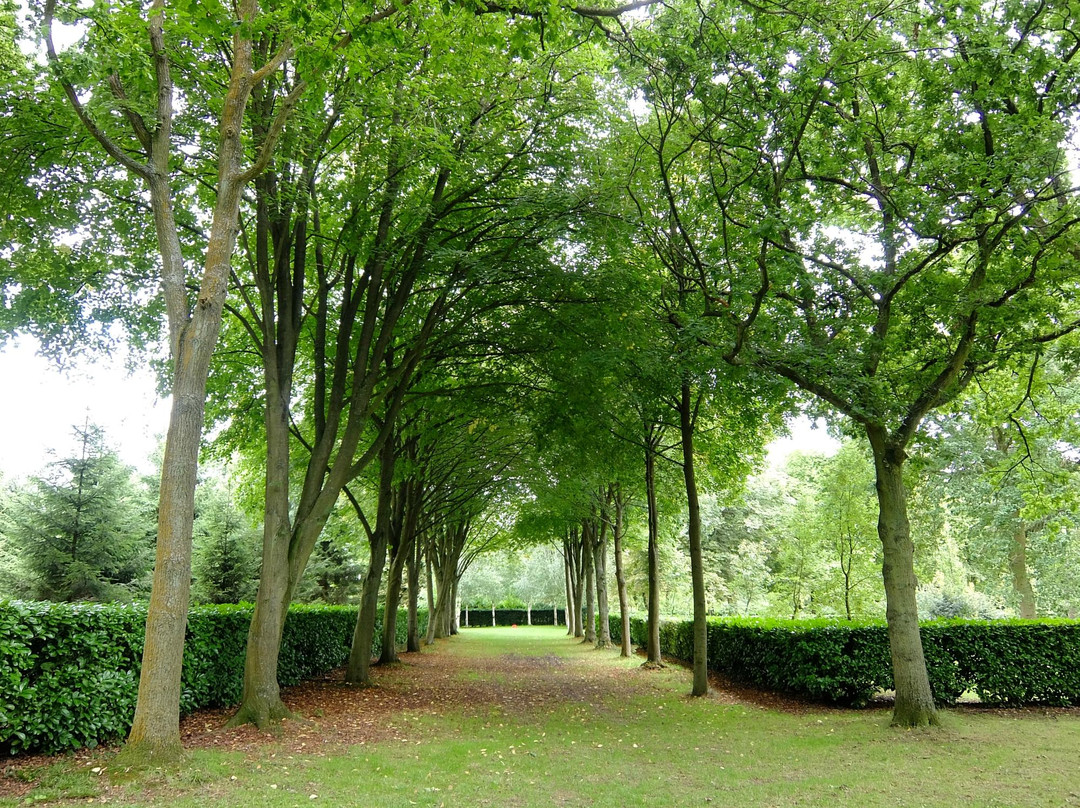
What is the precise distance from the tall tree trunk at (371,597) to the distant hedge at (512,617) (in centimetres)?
4375

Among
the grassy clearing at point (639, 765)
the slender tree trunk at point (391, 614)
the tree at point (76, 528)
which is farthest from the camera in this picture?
the slender tree trunk at point (391, 614)

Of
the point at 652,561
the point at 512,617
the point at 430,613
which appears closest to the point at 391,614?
the point at 652,561

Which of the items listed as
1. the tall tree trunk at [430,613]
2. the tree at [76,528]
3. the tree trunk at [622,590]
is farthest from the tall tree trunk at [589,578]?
the tree at [76,528]

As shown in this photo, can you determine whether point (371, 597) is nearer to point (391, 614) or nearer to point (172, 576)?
point (391, 614)

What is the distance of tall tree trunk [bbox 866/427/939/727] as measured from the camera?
9.39 meters

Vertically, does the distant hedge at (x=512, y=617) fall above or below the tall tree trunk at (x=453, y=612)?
below

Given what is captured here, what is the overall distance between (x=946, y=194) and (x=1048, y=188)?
3.82ft

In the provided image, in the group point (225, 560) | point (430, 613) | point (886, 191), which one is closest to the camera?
point (886, 191)

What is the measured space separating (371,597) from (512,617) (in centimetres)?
4727

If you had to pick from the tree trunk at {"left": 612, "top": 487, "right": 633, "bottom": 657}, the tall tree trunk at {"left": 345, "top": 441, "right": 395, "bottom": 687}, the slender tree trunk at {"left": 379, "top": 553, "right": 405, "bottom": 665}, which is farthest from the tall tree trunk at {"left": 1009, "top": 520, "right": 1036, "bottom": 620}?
the tall tree trunk at {"left": 345, "top": 441, "right": 395, "bottom": 687}

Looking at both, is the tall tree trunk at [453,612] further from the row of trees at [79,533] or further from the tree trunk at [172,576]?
the tree trunk at [172,576]

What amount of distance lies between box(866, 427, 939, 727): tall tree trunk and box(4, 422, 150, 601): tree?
16.1m

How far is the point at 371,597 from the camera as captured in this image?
1434cm

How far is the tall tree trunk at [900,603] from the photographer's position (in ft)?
30.8
